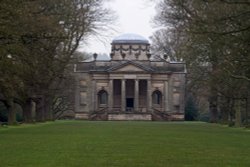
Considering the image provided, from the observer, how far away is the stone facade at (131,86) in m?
98.7

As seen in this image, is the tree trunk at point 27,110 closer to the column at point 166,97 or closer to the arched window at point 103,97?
the column at point 166,97

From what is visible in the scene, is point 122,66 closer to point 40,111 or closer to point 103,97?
point 103,97

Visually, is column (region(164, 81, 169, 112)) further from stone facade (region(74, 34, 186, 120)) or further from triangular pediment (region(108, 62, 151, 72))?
triangular pediment (region(108, 62, 151, 72))

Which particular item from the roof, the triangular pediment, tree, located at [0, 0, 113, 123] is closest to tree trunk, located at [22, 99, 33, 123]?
tree, located at [0, 0, 113, 123]

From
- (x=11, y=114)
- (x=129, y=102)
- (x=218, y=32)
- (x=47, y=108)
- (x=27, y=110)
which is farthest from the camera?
(x=129, y=102)

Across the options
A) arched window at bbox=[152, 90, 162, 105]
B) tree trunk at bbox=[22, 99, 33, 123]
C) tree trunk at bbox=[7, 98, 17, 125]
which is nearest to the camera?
tree trunk at bbox=[7, 98, 17, 125]

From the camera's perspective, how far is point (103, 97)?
346 ft

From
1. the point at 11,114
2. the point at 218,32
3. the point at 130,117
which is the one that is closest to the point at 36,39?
the point at 218,32

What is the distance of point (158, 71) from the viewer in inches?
3954

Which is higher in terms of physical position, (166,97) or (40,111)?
(166,97)

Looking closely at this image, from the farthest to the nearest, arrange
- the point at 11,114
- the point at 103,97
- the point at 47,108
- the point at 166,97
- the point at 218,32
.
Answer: the point at 103,97
the point at 166,97
the point at 47,108
the point at 11,114
the point at 218,32

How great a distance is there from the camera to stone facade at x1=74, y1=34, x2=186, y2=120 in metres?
98.7

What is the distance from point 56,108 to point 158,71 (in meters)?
16.9

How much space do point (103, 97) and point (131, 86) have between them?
527 centimetres
